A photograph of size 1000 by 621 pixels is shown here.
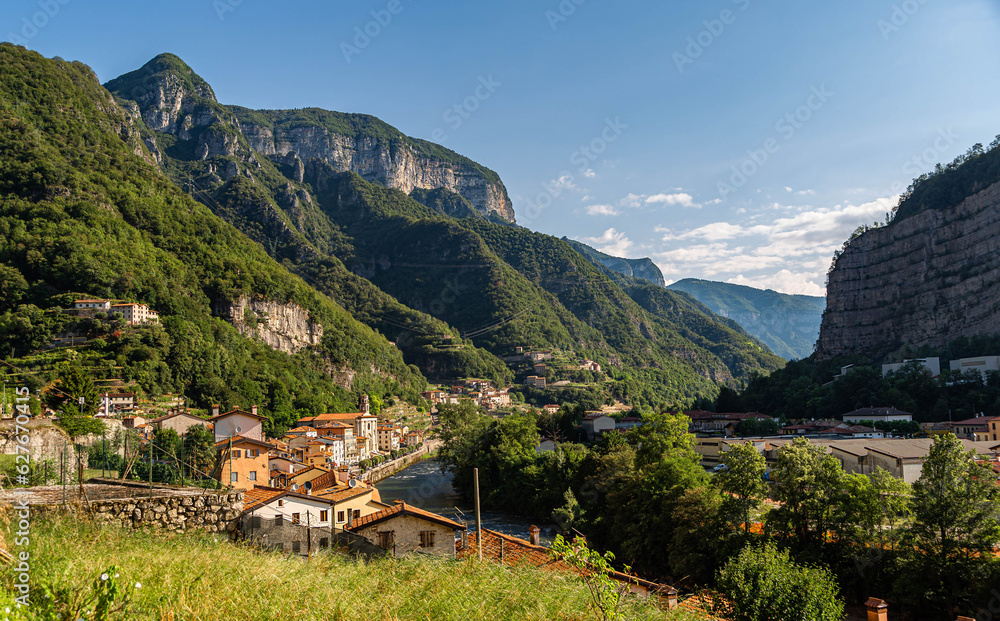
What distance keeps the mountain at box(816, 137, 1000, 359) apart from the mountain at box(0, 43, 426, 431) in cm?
9191

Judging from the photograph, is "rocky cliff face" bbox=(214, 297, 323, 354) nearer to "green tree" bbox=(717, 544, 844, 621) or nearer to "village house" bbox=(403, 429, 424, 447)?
"village house" bbox=(403, 429, 424, 447)

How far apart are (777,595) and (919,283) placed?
4252 inches

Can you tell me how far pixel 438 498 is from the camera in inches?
2023

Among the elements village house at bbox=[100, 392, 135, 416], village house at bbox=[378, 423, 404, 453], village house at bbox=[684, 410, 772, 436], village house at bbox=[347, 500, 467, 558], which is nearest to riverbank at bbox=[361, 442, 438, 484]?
village house at bbox=[378, 423, 404, 453]

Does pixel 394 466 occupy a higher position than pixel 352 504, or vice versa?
pixel 352 504

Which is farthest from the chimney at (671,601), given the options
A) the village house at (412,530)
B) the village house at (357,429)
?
the village house at (357,429)

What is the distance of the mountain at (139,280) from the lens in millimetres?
72000

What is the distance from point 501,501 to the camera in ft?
155

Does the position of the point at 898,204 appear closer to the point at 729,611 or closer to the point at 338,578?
the point at 729,611

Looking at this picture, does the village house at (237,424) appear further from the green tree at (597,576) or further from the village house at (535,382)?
the village house at (535,382)

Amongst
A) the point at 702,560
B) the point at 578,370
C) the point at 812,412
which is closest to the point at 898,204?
the point at 812,412

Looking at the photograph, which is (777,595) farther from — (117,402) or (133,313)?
(133,313)

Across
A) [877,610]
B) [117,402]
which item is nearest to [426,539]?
[877,610]

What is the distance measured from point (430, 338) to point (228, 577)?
161 m
